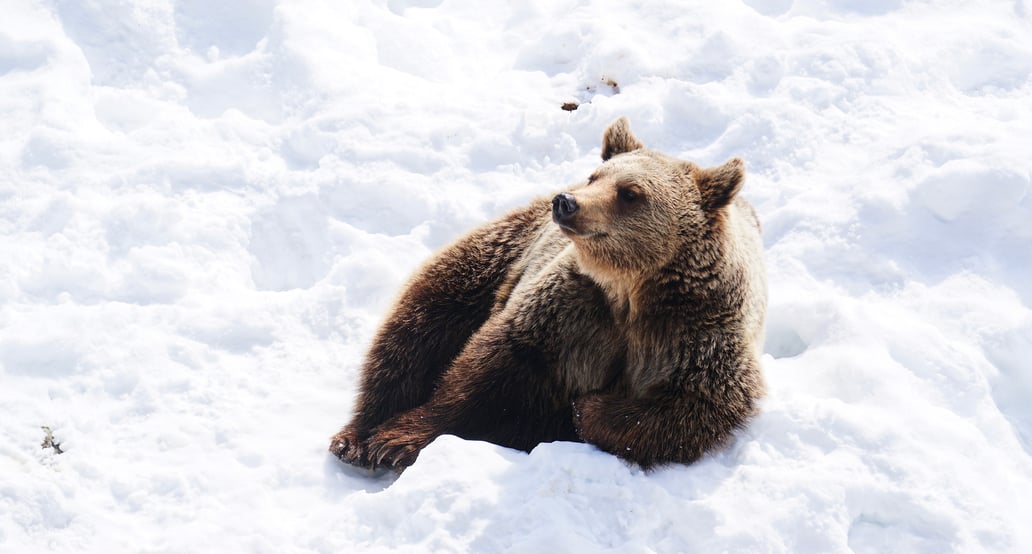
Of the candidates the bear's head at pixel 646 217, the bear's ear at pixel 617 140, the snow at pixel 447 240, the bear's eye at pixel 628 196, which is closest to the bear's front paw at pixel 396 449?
the snow at pixel 447 240

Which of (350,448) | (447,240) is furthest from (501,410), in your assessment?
(447,240)

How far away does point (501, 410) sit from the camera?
15.5 ft

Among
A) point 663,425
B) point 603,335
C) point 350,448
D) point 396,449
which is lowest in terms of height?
point 663,425

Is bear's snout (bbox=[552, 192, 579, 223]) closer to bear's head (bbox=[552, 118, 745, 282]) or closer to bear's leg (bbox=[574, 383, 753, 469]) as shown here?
bear's head (bbox=[552, 118, 745, 282])

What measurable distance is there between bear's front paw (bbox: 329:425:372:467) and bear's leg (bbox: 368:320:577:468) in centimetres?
4

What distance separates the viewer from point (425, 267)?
5539 millimetres

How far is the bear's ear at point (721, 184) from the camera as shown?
4.36 meters

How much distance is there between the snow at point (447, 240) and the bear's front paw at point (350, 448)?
0.08 m

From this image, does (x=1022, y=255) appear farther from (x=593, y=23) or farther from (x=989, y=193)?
(x=593, y=23)

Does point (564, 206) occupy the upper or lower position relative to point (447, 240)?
upper

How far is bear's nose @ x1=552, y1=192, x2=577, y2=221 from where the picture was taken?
4.19 meters

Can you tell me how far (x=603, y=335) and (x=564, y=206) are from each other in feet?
2.55

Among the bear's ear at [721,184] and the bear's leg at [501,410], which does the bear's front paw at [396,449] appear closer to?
the bear's leg at [501,410]

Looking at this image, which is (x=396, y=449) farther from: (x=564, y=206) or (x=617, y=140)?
(x=617, y=140)
